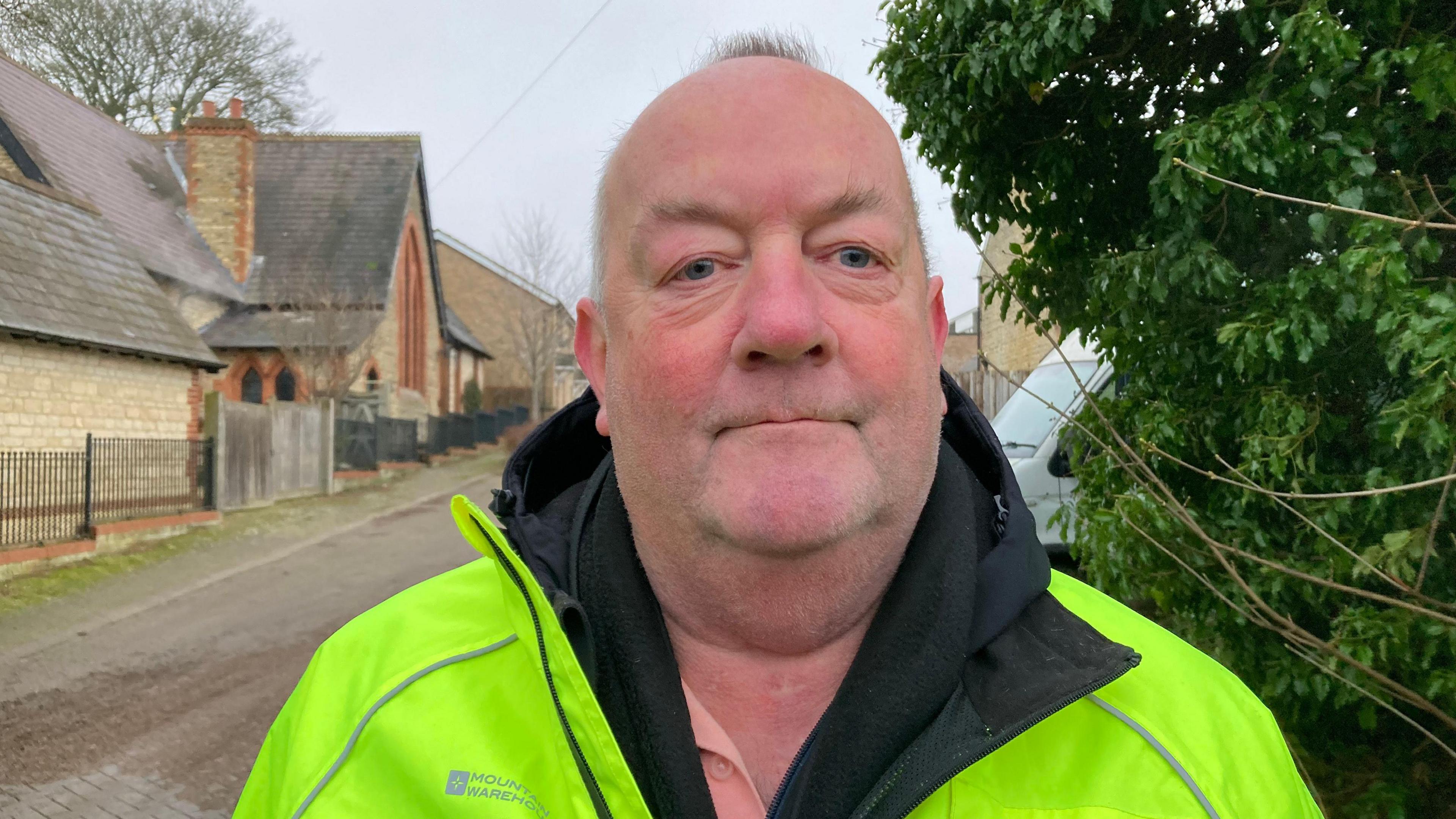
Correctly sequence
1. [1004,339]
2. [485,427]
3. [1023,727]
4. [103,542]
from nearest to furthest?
[1023,727], [103,542], [1004,339], [485,427]

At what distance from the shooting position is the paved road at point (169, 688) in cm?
494

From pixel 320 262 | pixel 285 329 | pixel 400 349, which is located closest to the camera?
pixel 285 329

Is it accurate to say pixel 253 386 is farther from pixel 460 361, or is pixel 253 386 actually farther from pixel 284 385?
pixel 460 361

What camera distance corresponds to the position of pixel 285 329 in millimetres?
23844

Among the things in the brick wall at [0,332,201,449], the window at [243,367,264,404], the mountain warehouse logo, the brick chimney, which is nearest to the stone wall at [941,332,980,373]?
the window at [243,367,264,404]

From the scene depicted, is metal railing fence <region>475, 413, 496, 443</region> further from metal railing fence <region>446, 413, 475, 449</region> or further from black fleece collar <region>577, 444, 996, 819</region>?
black fleece collar <region>577, 444, 996, 819</region>

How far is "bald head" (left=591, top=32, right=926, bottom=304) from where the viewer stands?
61.8 inches

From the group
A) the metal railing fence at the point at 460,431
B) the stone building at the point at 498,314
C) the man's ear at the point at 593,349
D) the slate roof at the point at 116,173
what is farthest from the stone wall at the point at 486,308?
the man's ear at the point at 593,349

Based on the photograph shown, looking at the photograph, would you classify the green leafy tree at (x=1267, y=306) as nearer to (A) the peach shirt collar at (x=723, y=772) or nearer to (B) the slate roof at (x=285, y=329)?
(A) the peach shirt collar at (x=723, y=772)

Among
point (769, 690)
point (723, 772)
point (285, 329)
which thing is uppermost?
point (285, 329)

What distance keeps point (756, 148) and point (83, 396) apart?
1536 centimetres

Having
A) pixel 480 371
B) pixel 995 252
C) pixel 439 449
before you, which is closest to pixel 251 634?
pixel 995 252

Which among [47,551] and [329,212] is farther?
[329,212]

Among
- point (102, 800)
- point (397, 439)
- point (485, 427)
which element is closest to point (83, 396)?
point (102, 800)
